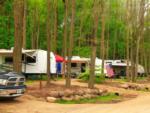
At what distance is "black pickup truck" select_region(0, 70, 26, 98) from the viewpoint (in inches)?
651

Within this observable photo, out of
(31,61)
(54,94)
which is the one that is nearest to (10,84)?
(54,94)

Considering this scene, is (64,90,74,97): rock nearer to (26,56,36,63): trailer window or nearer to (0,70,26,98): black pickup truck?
(0,70,26,98): black pickup truck

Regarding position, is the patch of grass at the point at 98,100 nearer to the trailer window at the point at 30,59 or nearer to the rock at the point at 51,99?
the rock at the point at 51,99

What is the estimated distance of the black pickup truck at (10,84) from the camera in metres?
16.5

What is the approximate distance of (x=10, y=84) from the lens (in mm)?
16875

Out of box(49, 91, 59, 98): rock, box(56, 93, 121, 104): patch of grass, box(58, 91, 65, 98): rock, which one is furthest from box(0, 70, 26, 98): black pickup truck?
box(58, 91, 65, 98): rock

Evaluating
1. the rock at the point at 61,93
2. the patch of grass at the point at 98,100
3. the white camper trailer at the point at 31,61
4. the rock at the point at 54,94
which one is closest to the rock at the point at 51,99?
the patch of grass at the point at 98,100

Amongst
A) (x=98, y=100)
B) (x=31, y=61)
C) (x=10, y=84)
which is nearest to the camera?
(x=10, y=84)

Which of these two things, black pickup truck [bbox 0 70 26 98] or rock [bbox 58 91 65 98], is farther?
rock [bbox 58 91 65 98]

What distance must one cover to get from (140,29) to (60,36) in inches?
775

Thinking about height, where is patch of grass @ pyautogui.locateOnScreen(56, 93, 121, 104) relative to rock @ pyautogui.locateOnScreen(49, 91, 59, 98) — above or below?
below

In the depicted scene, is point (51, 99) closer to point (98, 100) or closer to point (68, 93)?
point (68, 93)

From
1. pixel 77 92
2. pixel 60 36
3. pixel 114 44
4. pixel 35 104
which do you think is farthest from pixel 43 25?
pixel 35 104

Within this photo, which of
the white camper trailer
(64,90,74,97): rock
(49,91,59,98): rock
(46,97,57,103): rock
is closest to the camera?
(46,97,57,103): rock
